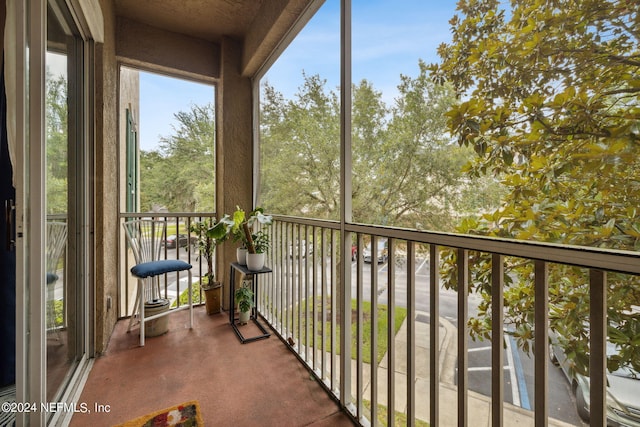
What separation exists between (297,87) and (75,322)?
239cm

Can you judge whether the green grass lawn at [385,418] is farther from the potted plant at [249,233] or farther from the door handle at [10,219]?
the door handle at [10,219]

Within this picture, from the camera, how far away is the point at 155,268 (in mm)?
2342

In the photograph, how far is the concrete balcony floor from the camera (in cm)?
153

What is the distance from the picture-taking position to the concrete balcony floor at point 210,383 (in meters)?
1.53

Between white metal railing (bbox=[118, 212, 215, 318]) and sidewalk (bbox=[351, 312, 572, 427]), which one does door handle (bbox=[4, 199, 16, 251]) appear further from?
sidewalk (bbox=[351, 312, 572, 427])

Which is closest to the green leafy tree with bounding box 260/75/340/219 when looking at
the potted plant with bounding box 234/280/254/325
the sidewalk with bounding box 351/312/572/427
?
the potted plant with bounding box 234/280/254/325

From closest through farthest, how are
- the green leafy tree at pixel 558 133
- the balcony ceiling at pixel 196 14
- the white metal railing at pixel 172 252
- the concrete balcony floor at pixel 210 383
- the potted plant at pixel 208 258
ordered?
the green leafy tree at pixel 558 133 < the concrete balcony floor at pixel 210 383 < the balcony ceiling at pixel 196 14 < the white metal railing at pixel 172 252 < the potted plant at pixel 208 258

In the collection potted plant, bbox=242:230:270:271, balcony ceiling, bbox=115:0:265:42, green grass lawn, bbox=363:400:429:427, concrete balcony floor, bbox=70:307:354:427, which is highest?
balcony ceiling, bbox=115:0:265:42

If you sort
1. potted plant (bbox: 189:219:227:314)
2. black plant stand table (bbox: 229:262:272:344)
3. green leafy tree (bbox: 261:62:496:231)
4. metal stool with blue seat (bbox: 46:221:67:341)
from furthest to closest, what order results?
1. potted plant (bbox: 189:219:227:314)
2. black plant stand table (bbox: 229:262:272:344)
3. metal stool with blue seat (bbox: 46:221:67:341)
4. green leafy tree (bbox: 261:62:496:231)

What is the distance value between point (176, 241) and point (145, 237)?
40 centimetres

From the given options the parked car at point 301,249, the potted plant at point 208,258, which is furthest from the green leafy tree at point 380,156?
the potted plant at point 208,258

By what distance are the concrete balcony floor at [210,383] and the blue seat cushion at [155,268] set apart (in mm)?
595

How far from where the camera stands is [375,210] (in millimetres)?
1437

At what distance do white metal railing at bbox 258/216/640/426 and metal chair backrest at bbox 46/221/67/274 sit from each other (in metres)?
1.41
